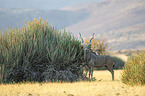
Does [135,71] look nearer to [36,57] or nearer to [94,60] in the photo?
[94,60]

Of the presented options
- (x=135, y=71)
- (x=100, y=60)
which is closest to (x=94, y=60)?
(x=100, y=60)

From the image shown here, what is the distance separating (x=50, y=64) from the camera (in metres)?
16.8

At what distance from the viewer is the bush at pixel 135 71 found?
41.9ft

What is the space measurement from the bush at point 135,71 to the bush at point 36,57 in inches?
165

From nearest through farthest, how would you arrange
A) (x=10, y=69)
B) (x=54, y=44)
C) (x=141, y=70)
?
(x=141, y=70)
(x=10, y=69)
(x=54, y=44)

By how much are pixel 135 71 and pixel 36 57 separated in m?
6.96

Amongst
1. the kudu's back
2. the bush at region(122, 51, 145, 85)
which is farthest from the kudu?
the bush at region(122, 51, 145, 85)

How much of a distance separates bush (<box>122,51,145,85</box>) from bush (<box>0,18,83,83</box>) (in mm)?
4180

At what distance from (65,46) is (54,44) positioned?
30.5 inches

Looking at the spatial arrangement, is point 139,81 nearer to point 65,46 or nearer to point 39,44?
point 65,46

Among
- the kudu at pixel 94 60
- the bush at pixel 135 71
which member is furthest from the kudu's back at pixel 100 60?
the bush at pixel 135 71

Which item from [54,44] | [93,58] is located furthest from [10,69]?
[93,58]

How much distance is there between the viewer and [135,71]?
12859mm

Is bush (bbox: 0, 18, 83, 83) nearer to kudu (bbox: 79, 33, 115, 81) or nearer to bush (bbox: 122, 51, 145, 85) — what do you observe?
kudu (bbox: 79, 33, 115, 81)
